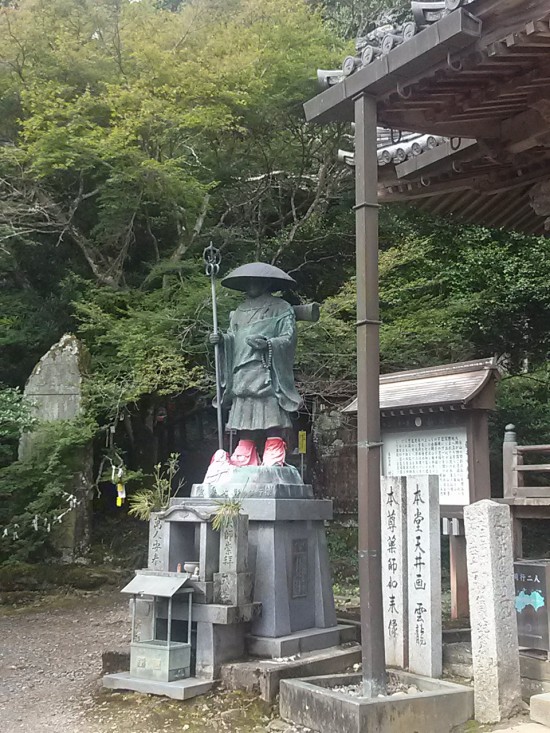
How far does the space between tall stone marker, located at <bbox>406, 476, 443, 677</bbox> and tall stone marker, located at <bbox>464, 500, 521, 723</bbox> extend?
1.69 ft

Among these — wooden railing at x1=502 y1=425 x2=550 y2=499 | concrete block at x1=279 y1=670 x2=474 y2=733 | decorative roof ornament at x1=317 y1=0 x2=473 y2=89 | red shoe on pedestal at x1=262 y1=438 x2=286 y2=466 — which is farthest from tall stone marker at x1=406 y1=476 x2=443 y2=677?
decorative roof ornament at x1=317 y1=0 x2=473 y2=89

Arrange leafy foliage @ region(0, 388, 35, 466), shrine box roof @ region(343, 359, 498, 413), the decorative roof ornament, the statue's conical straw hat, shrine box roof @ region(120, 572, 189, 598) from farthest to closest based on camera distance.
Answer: leafy foliage @ region(0, 388, 35, 466) → shrine box roof @ region(343, 359, 498, 413) → the statue's conical straw hat → shrine box roof @ region(120, 572, 189, 598) → the decorative roof ornament

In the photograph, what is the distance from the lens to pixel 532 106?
16.0 ft

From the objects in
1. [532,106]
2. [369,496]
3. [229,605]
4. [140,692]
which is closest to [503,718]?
[369,496]

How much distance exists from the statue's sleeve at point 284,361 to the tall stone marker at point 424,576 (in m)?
1.48

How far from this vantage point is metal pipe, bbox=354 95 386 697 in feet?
13.7

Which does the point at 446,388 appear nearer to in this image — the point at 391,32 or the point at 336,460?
the point at 391,32

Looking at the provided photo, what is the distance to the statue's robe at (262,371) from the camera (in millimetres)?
6316

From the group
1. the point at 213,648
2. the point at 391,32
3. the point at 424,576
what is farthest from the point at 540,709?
the point at 391,32

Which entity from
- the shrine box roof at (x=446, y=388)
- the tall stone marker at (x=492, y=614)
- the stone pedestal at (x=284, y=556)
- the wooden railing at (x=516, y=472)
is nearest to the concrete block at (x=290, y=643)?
the stone pedestal at (x=284, y=556)

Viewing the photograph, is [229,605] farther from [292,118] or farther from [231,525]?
[292,118]

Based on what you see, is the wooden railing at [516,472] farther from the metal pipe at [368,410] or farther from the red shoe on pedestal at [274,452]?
the metal pipe at [368,410]

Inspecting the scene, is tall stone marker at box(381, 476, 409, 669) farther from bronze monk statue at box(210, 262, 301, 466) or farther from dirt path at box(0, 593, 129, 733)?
dirt path at box(0, 593, 129, 733)

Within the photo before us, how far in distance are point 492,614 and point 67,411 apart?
8.11 meters
